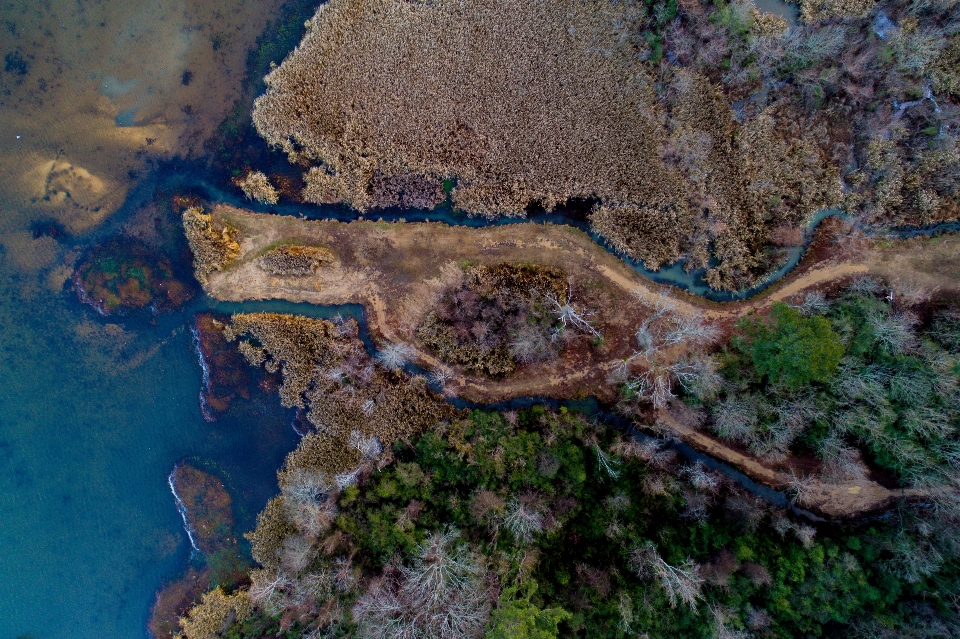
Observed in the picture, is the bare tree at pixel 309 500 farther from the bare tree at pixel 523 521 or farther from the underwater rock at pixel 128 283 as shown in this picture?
the underwater rock at pixel 128 283

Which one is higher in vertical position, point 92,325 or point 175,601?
point 92,325

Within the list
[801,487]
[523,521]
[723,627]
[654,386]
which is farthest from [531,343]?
[801,487]

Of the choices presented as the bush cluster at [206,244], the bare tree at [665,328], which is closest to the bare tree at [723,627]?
the bare tree at [665,328]

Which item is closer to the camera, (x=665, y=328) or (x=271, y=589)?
(x=271, y=589)

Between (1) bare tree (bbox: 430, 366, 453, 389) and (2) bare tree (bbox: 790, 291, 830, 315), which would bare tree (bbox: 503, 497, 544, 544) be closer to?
(1) bare tree (bbox: 430, 366, 453, 389)

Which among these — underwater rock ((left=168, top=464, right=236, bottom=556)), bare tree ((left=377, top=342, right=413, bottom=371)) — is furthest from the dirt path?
underwater rock ((left=168, top=464, right=236, bottom=556))

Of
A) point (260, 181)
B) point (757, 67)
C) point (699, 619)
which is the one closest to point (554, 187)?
point (757, 67)

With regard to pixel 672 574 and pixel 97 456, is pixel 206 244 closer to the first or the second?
pixel 97 456
